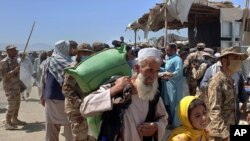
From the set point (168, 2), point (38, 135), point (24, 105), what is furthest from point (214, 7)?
point (38, 135)

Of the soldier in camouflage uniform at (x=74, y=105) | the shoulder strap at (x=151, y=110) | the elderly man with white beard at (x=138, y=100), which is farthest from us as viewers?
the soldier in camouflage uniform at (x=74, y=105)

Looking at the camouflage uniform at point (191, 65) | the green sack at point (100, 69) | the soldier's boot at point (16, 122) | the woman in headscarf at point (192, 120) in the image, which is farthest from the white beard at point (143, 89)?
the soldier's boot at point (16, 122)

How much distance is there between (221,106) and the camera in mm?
3902

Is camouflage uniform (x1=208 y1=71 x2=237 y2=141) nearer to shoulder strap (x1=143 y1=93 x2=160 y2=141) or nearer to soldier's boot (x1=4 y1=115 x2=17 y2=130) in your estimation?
shoulder strap (x1=143 y1=93 x2=160 y2=141)

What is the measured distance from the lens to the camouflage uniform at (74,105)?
15.9 ft

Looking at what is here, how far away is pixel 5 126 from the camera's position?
28.8ft

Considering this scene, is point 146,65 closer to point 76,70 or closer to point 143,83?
point 143,83

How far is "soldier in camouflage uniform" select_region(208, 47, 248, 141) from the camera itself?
152 inches

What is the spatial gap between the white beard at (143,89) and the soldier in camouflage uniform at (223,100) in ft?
4.34

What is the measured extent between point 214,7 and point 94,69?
38.0 feet

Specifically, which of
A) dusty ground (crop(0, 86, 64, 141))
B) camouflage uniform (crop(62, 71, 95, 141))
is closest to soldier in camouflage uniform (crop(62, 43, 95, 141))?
camouflage uniform (crop(62, 71, 95, 141))

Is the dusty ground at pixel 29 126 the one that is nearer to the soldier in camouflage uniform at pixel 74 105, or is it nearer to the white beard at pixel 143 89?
the soldier in camouflage uniform at pixel 74 105

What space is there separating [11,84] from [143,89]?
6982 millimetres

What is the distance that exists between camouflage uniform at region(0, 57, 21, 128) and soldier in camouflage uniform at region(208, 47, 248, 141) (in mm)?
6066
